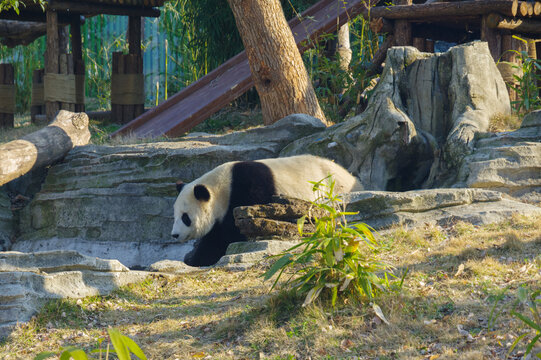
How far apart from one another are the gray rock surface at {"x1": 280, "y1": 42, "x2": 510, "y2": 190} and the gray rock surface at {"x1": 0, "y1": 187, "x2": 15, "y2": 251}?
3.51 metres

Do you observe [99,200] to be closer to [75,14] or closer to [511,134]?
[511,134]

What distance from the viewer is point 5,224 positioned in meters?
7.74

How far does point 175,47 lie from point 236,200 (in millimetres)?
9969

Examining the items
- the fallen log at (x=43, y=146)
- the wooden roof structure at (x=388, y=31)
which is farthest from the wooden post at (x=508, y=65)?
the fallen log at (x=43, y=146)

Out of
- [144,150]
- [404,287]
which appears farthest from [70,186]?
[404,287]

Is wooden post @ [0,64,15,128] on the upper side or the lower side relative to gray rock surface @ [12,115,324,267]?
upper

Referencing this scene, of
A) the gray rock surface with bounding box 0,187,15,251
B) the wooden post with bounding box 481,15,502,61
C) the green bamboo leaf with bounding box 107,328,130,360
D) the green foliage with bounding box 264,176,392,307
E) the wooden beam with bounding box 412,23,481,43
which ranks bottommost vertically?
the gray rock surface with bounding box 0,187,15,251

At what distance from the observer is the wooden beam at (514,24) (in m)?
8.74

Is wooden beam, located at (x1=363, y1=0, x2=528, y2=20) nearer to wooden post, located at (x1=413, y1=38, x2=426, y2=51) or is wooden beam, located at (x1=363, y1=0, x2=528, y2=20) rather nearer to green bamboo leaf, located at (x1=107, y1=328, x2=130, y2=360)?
wooden post, located at (x1=413, y1=38, x2=426, y2=51)

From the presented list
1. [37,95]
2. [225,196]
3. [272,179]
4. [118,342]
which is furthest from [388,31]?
[118,342]

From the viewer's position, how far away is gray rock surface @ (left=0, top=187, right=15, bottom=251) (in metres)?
7.61

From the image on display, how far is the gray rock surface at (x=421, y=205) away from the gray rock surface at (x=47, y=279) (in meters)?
2.10

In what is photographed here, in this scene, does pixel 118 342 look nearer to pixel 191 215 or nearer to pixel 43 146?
pixel 191 215

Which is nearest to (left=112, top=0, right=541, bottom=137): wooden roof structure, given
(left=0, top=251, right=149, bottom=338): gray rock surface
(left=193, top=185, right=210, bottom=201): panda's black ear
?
(left=193, top=185, right=210, bottom=201): panda's black ear
